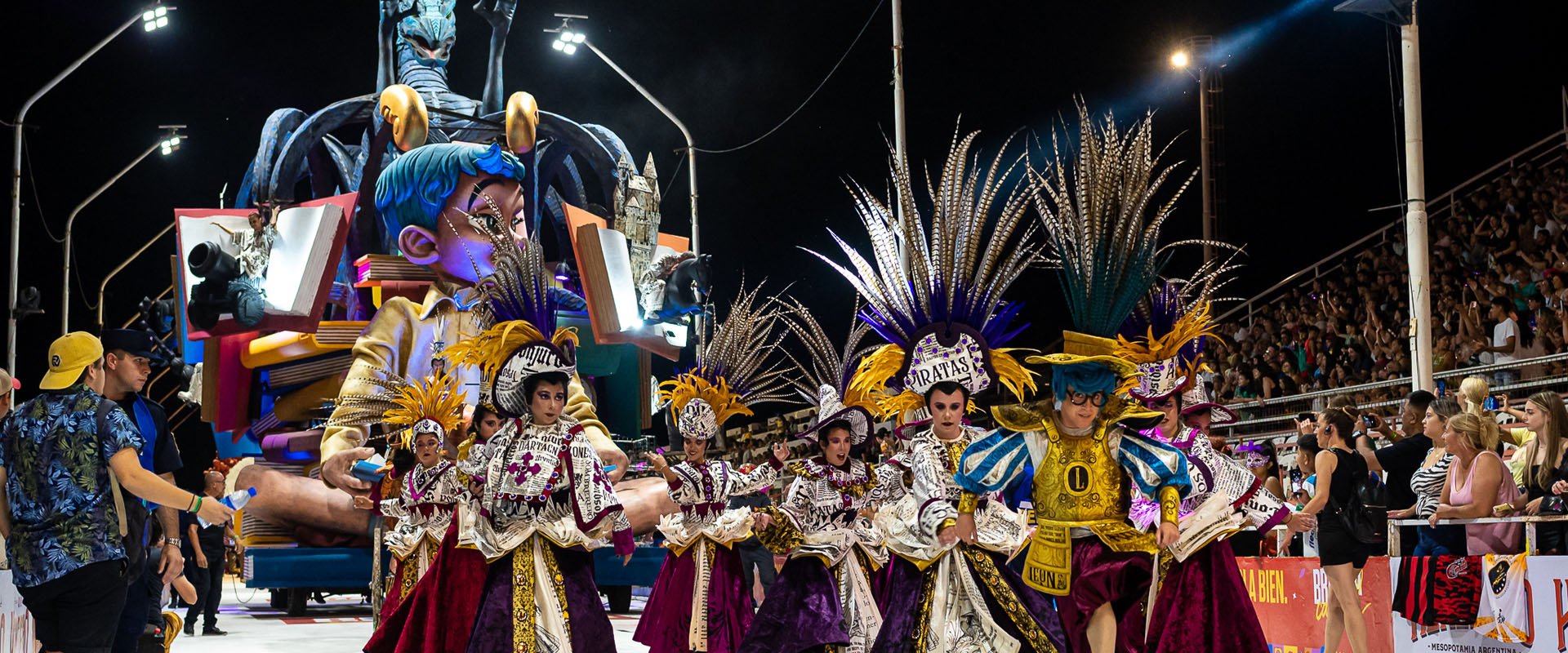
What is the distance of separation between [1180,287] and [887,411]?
1.81 metres

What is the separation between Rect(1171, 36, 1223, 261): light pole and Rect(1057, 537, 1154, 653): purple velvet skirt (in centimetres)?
1611

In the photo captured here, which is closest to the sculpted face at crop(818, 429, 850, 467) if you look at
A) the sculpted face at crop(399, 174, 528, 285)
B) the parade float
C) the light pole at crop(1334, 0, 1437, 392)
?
the parade float

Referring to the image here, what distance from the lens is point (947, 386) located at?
8.23m

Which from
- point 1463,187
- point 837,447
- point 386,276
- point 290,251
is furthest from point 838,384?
point 1463,187

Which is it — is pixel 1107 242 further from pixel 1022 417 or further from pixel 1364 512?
pixel 1364 512

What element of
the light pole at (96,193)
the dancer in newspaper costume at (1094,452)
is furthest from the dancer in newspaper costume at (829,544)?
the light pole at (96,193)

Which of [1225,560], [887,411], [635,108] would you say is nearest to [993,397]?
[635,108]

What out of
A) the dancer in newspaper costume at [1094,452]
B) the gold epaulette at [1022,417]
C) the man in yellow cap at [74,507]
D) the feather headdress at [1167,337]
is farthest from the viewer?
the feather headdress at [1167,337]

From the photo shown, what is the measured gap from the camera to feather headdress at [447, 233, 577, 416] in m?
8.96

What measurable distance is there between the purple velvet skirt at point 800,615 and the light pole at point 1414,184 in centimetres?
618

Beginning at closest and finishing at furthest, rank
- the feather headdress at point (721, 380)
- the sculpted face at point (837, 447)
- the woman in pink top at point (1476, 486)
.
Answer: the woman in pink top at point (1476, 486), the sculpted face at point (837, 447), the feather headdress at point (721, 380)

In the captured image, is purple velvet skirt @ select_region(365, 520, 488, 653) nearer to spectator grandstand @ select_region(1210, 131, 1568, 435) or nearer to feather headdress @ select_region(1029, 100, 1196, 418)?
feather headdress @ select_region(1029, 100, 1196, 418)

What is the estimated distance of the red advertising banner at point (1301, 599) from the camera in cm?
1027

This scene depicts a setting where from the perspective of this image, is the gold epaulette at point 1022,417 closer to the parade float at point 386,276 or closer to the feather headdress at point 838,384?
the feather headdress at point 838,384
